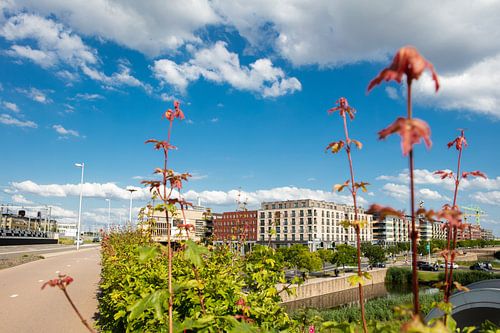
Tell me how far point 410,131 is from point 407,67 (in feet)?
0.97

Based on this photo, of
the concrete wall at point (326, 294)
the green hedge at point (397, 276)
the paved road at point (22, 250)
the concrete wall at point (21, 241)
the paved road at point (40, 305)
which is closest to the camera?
the paved road at point (40, 305)

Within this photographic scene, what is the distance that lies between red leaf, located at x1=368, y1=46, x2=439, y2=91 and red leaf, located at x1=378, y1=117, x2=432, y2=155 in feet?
0.60

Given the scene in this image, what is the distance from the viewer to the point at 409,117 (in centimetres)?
126

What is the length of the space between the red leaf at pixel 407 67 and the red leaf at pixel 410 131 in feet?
0.60

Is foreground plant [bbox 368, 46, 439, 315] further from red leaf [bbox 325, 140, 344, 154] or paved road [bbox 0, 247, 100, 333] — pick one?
paved road [bbox 0, 247, 100, 333]

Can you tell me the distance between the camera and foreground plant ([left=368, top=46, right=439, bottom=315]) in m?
1.18

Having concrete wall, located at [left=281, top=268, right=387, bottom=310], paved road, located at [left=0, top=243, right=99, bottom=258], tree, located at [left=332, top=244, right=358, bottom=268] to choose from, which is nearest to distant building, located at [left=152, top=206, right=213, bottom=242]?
concrete wall, located at [left=281, top=268, right=387, bottom=310]

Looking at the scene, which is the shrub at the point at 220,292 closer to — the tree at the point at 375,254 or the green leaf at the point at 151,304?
the green leaf at the point at 151,304

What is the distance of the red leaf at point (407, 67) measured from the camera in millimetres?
1302

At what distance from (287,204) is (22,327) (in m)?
107

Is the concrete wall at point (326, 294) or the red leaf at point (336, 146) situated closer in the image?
the red leaf at point (336, 146)

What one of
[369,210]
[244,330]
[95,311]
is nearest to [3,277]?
[95,311]

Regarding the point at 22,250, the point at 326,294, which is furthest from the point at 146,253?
the point at 22,250

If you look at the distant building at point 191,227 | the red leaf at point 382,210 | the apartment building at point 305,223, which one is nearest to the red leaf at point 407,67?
the red leaf at point 382,210
